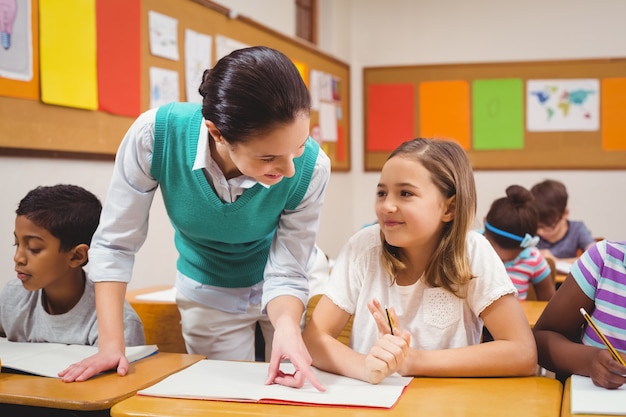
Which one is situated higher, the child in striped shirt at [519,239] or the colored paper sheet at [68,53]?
the colored paper sheet at [68,53]

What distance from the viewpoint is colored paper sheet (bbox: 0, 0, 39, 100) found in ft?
7.52

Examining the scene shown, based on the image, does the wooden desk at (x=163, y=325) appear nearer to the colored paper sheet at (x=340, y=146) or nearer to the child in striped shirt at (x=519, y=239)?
the child in striped shirt at (x=519, y=239)

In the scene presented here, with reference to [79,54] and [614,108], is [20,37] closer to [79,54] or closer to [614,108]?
[79,54]

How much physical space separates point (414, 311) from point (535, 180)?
163 inches

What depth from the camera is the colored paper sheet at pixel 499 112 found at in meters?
5.42

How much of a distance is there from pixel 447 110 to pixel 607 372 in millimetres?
4428

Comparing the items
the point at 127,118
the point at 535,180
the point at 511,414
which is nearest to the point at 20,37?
the point at 127,118

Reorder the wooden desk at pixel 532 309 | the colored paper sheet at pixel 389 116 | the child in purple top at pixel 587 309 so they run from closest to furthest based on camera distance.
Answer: the child in purple top at pixel 587 309 → the wooden desk at pixel 532 309 → the colored paper sheet at pixel 389 116

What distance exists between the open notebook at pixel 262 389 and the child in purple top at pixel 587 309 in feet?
1.10

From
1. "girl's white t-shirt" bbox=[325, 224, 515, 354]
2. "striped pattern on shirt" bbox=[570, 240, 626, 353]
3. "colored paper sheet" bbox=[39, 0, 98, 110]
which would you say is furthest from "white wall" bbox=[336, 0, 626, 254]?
"striped pattern on shirt" bbox=[570, 240, 626, 353]

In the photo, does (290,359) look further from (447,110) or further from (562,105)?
(562,105)

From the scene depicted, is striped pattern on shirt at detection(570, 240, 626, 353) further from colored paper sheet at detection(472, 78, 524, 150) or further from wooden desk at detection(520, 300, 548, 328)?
colored paper sheet at detection(472, 78, 524, 150)

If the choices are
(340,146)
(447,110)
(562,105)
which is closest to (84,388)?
(340,146)

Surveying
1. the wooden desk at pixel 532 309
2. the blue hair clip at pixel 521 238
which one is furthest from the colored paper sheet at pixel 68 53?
the wooden desk at pixel 532 309
